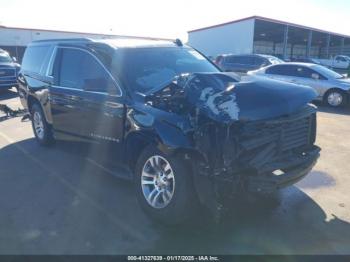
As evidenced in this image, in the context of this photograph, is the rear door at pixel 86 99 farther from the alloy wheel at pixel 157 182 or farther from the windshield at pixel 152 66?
the alloy wheel at pixel 157 182

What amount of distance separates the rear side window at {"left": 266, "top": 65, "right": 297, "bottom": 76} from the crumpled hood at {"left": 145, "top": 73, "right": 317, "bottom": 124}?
9.57m

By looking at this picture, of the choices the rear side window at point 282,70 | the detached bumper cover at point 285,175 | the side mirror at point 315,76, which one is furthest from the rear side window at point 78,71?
the side mirror at point 315,76

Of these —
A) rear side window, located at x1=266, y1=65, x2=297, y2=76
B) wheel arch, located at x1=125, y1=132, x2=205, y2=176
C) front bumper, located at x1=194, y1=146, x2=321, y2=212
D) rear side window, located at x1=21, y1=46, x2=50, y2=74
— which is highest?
rear side window, located at x1=21, y1=46, x2=50, y2=74

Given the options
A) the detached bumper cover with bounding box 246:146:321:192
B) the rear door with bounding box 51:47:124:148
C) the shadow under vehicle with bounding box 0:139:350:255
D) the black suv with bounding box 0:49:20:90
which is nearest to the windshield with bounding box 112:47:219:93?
the rear door with bounding box 51:47:124:148

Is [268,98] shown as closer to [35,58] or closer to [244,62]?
[35,58]

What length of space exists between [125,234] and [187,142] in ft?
3.99

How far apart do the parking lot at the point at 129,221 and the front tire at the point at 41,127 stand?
951 mm

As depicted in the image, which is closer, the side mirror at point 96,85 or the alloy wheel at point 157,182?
the alloy wheel at point 157,182

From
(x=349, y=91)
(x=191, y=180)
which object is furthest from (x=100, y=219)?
(x=349, y=91)

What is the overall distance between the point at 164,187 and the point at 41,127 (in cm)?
405

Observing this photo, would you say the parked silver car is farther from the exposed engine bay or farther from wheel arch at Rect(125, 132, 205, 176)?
wheel arch at Rect(125, 132, 205, 176)

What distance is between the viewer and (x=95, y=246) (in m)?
3.58

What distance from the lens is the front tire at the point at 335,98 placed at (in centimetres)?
1229

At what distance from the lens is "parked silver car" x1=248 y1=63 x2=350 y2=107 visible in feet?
40.4
